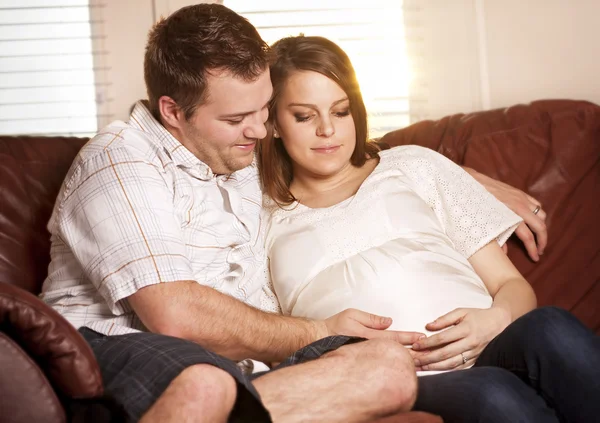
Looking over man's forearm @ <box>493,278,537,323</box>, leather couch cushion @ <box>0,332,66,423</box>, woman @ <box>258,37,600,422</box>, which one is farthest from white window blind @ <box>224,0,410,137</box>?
leather couch cushion @ <box>0,332,66,423</box>

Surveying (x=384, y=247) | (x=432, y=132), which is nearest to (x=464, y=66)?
(x=432, y=132)

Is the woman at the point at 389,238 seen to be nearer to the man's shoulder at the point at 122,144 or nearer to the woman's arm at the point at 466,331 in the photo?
the woman's arm at the point at 466,331

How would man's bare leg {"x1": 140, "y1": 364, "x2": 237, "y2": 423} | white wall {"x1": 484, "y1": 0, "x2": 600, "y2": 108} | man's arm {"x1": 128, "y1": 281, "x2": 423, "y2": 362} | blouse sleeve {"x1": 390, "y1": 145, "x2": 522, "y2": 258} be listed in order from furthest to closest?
white wall {"x1": 484, "y1": 0, "x2": 600, "y2": 108}
blouse sleeve {"x1": 390, "y1": 145, "x2": 522, "y2": 258}
man's arm {"x1": 128, "y1": 281, "x2": 423, "y2": 362}
man's bare leg {"x1": 140, "y1": 364, "x2": 237, "y2": 423}

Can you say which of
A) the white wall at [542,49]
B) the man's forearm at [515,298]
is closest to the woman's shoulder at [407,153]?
the man's forearm at [515,298]

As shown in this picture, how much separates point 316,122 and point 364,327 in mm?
595

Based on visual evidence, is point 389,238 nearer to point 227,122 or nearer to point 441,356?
point 441,356

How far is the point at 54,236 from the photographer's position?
1.72 metres

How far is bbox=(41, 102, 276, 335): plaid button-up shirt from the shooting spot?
1.53m

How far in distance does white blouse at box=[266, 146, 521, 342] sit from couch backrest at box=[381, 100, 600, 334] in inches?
9.0

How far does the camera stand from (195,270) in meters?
1.71

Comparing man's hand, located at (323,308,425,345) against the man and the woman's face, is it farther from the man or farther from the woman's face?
the woman's face

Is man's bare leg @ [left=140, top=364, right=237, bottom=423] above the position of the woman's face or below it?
below

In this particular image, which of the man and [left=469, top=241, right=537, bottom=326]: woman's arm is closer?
the man

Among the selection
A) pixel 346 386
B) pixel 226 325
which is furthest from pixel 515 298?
pixel 226 325
